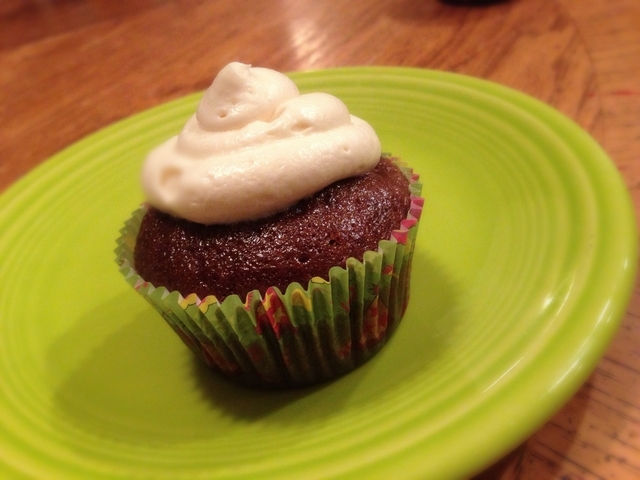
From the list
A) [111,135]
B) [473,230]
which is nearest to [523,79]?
[473,230]

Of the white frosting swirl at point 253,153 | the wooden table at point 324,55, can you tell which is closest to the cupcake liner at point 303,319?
the white frosting swirl at point 253,153

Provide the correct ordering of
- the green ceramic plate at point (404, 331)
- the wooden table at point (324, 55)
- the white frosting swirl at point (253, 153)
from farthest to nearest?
the wooden table at point (324, 55) → the white frosting swirl at point (253, 153) → the green ceramic plate at point (404, 331)

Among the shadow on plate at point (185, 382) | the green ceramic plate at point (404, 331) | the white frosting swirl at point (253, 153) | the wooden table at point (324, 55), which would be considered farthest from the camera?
the wooden table at point (324, 55)

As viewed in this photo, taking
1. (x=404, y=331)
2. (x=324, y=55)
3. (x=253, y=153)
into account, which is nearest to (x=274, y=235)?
(x=253, y=153)

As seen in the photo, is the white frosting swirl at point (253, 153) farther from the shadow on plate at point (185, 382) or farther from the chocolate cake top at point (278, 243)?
the shadow on plate at point (185, 382)

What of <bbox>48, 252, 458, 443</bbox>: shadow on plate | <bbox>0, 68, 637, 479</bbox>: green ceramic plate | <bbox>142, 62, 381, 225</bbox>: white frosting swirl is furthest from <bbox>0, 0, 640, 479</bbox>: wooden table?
<bbox>142, 62, 381, 225</bbox>: white frosting swirl

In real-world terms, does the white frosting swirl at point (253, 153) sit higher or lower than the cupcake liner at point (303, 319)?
higher

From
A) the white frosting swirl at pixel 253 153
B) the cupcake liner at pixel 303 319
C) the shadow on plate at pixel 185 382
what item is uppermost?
the white frosting swirl at pixel 253 153

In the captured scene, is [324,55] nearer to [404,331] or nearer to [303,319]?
[404,331]
